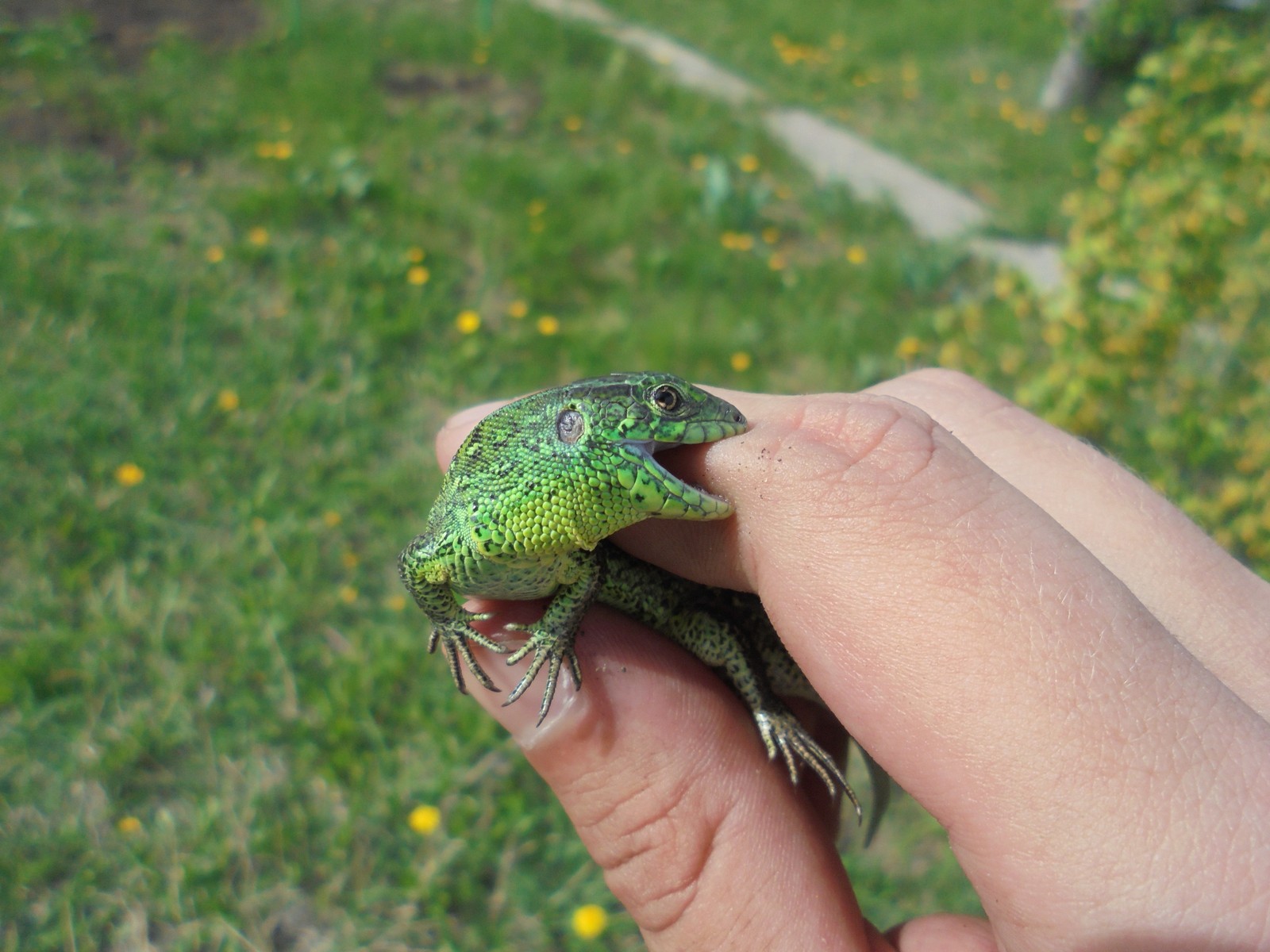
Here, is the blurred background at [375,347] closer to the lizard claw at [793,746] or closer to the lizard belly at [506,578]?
the lizard claw at [793,746]

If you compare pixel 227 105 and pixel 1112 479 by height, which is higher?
pixel 1112 479

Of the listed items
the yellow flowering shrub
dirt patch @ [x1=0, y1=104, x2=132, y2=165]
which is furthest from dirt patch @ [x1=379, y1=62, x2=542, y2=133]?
the yellow flowering shrub

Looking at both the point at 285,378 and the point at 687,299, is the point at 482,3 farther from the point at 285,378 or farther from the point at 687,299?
the point at 285,378

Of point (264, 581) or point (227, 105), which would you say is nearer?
point (264, 581)

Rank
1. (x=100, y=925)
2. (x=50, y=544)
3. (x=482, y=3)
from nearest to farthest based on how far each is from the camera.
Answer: (x=100, y=925) < (x=50, y=544) < (x=482, y=3)

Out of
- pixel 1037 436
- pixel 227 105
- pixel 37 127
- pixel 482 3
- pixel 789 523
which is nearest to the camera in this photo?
pixel 789 523

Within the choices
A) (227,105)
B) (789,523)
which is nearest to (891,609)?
(789,523)

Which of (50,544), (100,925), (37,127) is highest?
(37,127)

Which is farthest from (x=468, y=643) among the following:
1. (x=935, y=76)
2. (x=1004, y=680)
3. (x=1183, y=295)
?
(x=935, y=76)
